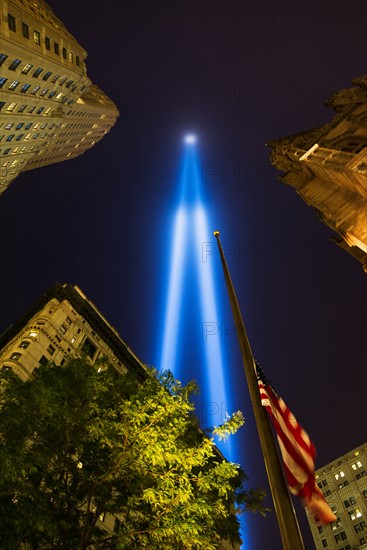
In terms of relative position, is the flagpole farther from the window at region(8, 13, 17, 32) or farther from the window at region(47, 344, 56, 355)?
the window at region(8, 13, 17, 32)

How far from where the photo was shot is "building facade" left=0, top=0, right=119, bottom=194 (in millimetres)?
44500

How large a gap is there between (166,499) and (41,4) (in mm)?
72706

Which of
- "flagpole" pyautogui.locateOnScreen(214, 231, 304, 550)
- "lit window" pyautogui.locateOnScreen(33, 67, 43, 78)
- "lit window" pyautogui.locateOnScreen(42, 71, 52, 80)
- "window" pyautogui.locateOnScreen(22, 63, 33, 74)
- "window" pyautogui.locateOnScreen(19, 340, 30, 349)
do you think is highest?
"lit window" pyautogui.locateOnScreen(42, 71, 52, 80)

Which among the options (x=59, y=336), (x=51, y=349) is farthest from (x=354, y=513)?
(x=51, y=349)

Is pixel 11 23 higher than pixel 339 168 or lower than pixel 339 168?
higher

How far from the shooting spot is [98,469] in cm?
1327

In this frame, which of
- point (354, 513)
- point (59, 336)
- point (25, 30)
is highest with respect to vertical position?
point (25, 30)

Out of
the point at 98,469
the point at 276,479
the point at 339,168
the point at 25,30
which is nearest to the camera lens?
the point at 276,479

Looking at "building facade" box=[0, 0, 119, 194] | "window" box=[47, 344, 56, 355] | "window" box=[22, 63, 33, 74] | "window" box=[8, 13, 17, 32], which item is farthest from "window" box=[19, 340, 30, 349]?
"window" box=[8, 13, 17, 32]

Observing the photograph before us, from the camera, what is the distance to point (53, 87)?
5906cm

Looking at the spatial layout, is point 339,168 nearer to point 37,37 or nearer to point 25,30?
point 25,30

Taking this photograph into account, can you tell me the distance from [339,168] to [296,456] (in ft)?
88.5

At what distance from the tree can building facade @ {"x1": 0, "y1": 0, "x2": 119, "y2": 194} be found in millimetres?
43676

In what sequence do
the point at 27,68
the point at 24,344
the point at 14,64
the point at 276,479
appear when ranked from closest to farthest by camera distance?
1. the point at 276,479
2. the point at 24,344
3. the point at 14,64
4. the point at 27,68
